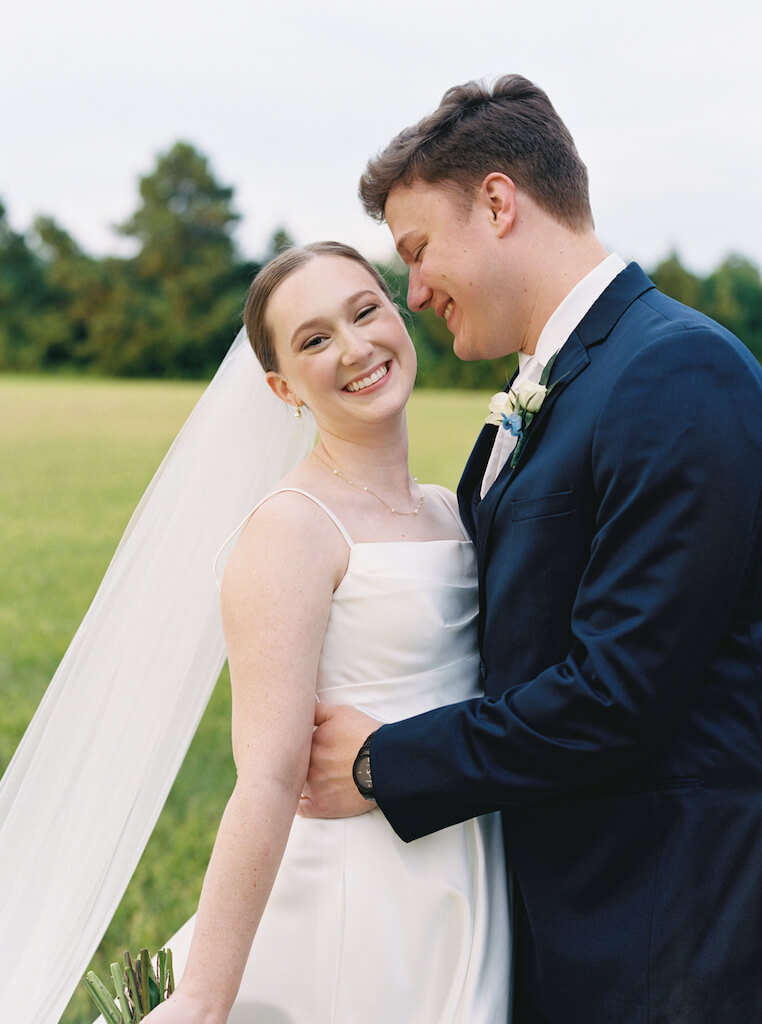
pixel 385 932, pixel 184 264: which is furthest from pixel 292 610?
pixel 184 264

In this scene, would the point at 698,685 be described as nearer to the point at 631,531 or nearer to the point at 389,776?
the point at 631,531

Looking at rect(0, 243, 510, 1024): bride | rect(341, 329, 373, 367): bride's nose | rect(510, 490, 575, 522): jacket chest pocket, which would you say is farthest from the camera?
rect(341, 329, 373, 367): bride's nose

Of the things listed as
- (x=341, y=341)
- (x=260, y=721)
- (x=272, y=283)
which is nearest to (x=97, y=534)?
(x=272, y=283)

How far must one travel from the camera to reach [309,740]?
2344 mm

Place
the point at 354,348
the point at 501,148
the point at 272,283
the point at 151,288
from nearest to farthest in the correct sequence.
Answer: the point at 501,148 → the point at 354,348 → the point at 272,283 → the point at 151,288

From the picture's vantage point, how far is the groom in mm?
1936

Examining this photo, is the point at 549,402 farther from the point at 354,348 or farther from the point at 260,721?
the point at 260,721

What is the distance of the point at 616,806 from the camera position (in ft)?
6.93

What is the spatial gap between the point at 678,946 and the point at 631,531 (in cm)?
84

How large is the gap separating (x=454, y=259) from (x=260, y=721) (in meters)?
1.20

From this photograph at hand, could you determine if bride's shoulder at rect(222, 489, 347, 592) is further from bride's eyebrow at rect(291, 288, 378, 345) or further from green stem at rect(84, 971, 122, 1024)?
green stem at rect(84, 971, 122, 1024)

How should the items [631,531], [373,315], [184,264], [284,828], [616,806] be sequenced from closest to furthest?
[631,531] < [616,806] < [284,828] < [373,315] < [184,264]

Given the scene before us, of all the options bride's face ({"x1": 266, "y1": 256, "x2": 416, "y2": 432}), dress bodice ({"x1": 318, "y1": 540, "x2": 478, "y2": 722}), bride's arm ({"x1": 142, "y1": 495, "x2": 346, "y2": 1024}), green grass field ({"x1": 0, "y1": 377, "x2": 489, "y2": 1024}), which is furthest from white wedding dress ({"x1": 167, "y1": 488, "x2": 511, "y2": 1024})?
green grass field ({"x1": 0, "y1": 377, "x2": 489, "y2": 1024})

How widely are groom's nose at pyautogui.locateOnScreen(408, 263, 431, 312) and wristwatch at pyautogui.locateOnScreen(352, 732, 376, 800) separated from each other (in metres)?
1.12
